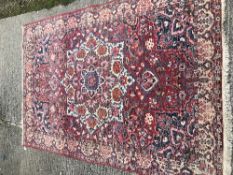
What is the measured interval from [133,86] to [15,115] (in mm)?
2069

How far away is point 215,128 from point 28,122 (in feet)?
8.18

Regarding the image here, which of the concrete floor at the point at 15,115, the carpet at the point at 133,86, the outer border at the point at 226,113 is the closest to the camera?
the outer border at the point at 226,113

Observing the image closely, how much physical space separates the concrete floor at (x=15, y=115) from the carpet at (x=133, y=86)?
145 mm

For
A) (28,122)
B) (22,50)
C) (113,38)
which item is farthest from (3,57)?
(113,38)

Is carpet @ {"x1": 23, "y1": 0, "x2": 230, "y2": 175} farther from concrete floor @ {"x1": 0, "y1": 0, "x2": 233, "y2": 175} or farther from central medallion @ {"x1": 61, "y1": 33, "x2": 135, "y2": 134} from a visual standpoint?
concrete floor @ {"x1": 0, "y1": 0, "x2": 233, "y2": 175}

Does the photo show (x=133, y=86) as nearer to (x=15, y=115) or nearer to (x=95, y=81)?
(x=95, y=81)

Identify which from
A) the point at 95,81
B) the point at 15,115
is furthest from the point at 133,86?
the point at 15,115

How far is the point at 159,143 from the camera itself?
319cm

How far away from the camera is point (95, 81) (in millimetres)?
3797

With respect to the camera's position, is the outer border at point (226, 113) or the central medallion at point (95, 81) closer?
the outer border at point (226, 113)

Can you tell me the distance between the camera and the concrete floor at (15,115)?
432 cm

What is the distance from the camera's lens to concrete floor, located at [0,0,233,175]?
432 centimetres

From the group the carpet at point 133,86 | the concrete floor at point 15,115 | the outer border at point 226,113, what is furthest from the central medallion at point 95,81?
the outer border at point 226,113

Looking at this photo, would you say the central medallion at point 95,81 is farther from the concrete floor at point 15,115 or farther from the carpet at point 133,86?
the concrete floor at point 15,115
